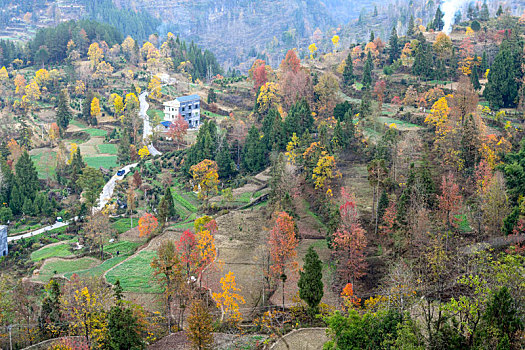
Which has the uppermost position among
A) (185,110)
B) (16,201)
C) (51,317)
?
(51,317)

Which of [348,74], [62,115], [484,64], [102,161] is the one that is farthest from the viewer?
[62,115]

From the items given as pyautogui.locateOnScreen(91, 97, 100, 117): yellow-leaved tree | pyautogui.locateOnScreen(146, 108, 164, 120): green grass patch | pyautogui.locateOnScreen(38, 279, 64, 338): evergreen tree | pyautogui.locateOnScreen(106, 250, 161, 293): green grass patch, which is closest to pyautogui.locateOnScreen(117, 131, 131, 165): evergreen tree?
pyautogui.locateOnScreen(146, 108, 164, 120): green grass patch

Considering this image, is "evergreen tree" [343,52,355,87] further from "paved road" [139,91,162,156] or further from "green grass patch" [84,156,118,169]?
"green grass patch" [84,156,118,169]

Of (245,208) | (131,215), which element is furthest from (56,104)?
(245,208)

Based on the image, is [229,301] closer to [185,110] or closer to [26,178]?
[26,178]

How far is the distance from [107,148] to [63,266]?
143 feet

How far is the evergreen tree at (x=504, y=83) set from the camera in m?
67.3

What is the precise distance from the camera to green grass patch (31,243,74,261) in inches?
2169

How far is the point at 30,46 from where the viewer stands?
433ft

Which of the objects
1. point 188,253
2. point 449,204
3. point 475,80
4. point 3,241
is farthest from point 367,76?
point 3,241

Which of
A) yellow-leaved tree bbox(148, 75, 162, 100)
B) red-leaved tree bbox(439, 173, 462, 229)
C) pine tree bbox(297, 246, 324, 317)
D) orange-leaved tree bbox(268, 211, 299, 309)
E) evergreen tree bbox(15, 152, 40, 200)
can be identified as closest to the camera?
pine tree bbox(297, 246, 324, 317)

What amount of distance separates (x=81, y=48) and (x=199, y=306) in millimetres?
113579

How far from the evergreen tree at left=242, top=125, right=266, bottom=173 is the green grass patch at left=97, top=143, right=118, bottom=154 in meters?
31.2

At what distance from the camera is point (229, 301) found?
37688 millimetres
